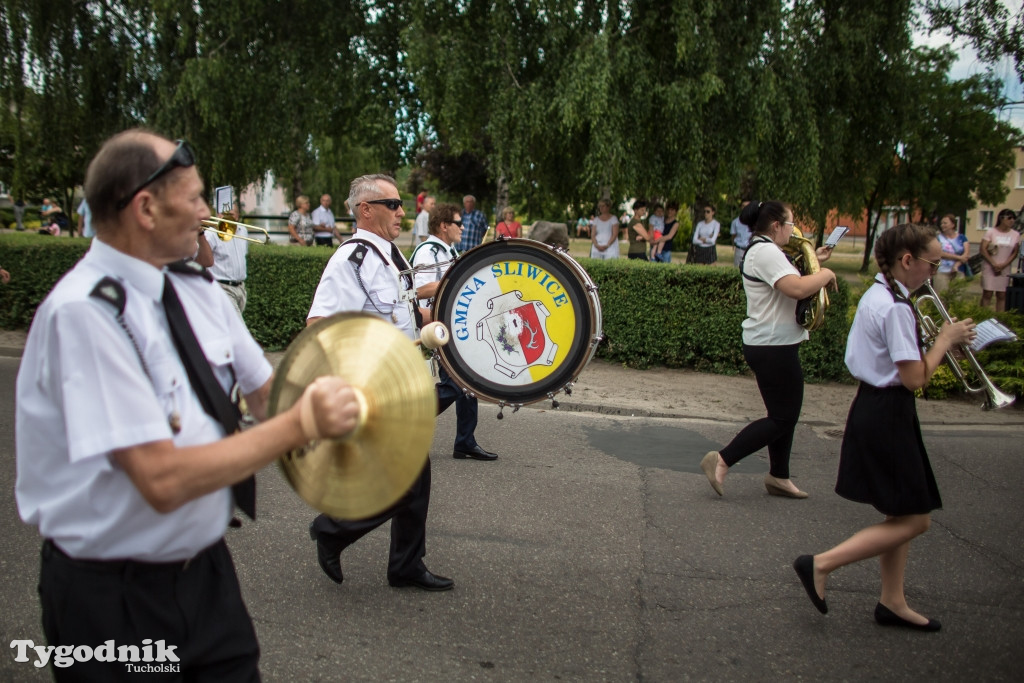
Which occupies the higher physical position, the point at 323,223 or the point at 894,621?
the point at 323,223

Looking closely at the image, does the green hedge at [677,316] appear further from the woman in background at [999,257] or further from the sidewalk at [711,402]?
the woman in background at [999,257]

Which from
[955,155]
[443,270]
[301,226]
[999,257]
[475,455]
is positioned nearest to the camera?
[443,270]

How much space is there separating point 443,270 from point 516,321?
84cm

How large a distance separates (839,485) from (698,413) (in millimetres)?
4054

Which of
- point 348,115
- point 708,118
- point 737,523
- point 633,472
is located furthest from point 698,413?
point 348,115

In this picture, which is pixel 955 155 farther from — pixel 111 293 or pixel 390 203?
pixel 111 293

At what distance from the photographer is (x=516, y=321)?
14.1 feet

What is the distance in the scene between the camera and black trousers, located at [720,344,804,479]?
5141 mm

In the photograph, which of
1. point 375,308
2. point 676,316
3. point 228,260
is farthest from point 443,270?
point 676,316

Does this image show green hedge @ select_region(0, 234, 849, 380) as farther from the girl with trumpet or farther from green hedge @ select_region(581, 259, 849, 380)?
the girl with trumpet

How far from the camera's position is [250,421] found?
2172mm

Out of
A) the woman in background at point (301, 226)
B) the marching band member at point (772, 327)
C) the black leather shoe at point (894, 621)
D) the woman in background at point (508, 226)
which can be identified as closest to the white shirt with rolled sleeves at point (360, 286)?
the marching band member at point (772, 327)

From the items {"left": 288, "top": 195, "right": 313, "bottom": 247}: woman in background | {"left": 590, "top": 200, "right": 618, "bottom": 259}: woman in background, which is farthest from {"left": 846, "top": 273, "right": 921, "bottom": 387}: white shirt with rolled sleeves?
{"left": 288, "top": 195, "right": 313, "bottom": 247}: woman in background

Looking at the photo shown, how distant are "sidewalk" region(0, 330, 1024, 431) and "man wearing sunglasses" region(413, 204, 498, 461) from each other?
1.57m
